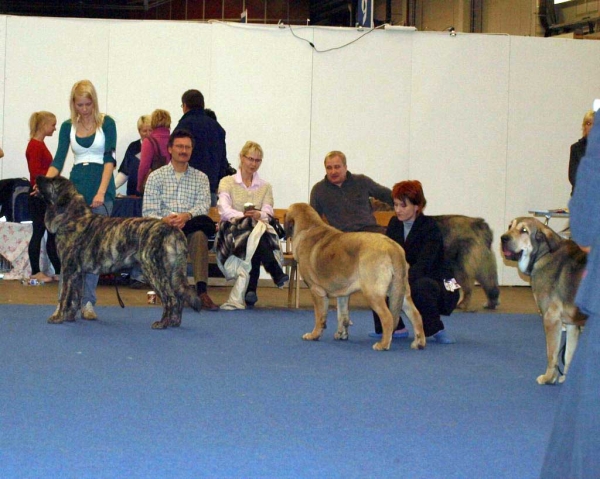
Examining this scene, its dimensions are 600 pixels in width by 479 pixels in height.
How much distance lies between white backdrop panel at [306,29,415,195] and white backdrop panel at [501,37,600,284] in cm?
120

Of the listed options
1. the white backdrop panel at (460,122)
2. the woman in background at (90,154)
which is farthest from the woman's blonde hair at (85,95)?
the white backdrop panel at (460,122)

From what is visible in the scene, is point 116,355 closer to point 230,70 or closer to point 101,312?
point 101,312

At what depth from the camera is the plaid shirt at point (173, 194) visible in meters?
6.89

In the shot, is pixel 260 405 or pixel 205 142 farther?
pixel 205 142

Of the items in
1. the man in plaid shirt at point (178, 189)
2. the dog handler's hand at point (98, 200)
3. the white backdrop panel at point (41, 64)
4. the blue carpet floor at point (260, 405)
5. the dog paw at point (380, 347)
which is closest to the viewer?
the blue carpet floor at point (260, 405)

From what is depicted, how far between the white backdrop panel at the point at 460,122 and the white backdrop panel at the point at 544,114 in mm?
142

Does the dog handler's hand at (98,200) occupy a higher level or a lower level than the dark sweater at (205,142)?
lower

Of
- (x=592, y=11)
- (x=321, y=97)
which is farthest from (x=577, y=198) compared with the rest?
(x=592, y=11)

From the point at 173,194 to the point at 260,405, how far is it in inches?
136

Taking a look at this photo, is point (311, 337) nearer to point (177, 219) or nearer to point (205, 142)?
point (177, 219)

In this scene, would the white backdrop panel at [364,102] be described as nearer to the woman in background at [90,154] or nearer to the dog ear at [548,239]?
the woman in background at [90,154]

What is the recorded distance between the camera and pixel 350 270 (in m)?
5.41

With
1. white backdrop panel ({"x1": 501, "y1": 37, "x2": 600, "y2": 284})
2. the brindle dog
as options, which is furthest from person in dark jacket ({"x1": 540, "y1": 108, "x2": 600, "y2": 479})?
white backdrop panel ({"x1": 501, "y1": 37, "x2": 600, "y2": 284})

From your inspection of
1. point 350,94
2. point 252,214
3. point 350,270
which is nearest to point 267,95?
point 350,94
